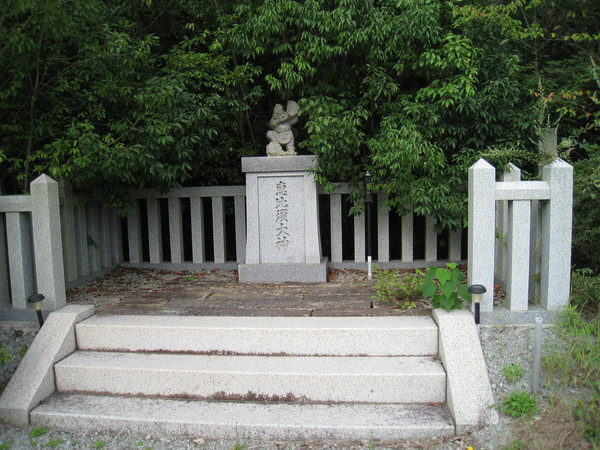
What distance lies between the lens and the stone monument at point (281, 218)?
5816mm

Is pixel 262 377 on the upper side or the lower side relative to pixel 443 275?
lower

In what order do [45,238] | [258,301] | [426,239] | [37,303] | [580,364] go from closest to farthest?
[580,364] < [37,303] < [45,238] < [258,301] < [426,239]

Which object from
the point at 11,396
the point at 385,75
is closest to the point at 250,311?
the point at 11,396

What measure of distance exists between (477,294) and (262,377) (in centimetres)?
164

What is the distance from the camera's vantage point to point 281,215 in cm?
591

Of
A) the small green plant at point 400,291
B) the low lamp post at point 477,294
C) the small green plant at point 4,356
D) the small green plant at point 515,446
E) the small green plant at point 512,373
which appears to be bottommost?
the small green plant at point 515,446

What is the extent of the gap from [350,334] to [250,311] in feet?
3.40

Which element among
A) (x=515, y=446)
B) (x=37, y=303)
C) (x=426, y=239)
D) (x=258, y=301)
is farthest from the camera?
(x=426, y=239)

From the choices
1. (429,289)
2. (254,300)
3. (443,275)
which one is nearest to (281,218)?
(254,300)

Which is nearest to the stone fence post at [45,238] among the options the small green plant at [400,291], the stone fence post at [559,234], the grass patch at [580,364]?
the small green plant at [400,291]

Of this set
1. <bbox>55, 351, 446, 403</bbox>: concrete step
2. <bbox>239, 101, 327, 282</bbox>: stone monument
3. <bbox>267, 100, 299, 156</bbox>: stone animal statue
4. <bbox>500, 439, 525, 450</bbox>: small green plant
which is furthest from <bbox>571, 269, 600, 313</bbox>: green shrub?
<bbox>267, 100, 299, 156</bbox>: stone animal statue

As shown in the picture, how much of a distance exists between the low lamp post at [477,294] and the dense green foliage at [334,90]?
190 centimetres

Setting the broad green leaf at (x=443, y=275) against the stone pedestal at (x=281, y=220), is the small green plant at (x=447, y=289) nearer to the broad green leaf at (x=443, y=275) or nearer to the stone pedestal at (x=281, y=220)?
the broad green leaf at (x=443, y=275)

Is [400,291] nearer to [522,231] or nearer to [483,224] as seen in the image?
[483,224]
